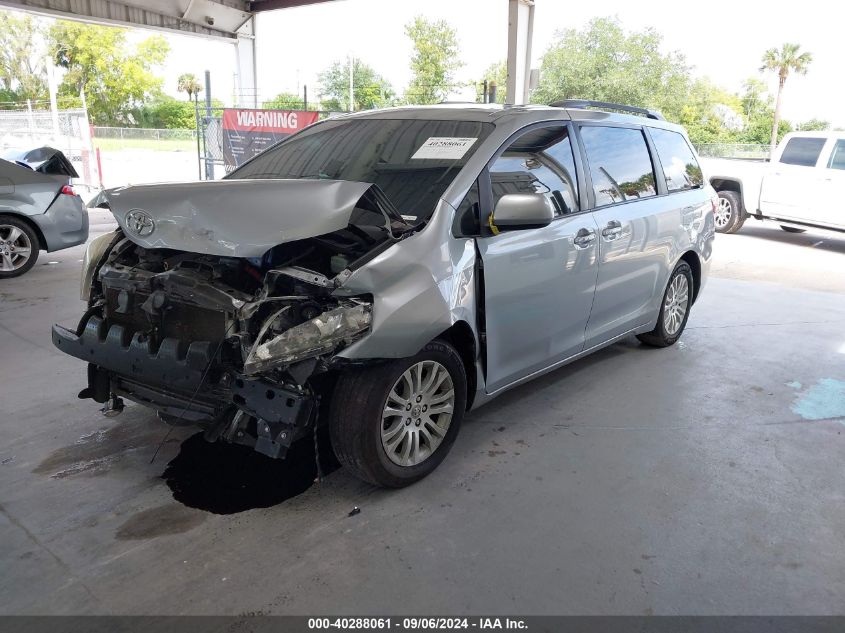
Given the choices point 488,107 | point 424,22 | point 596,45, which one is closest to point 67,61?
point 424,22

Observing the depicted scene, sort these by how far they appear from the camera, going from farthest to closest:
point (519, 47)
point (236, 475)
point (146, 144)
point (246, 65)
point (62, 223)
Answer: point (146, 144) → point (246, 65) → point (519, 47) → point (62, 223) → point (236, 475)

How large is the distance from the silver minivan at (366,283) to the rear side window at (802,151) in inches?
351

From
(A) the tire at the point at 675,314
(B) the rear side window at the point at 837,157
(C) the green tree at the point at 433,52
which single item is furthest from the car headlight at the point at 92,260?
(C) the green tree at the point at 433,52

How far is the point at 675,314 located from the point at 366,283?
11.6 ft

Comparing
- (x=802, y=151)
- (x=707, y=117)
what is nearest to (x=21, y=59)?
(x=707, y=117)

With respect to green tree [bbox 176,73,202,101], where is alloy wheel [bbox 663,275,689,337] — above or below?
below

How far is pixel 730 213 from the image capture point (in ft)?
40.4

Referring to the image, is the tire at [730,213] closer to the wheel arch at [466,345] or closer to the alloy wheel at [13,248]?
the wheel arch at [466,345]

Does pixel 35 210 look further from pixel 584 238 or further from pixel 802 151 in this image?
pixel 802 151

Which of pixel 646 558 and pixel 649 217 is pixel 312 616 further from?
pixel 649 217

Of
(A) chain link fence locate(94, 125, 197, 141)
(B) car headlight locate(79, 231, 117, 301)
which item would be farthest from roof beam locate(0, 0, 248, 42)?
(B) car headlight locate(79, 231, 117, 301)

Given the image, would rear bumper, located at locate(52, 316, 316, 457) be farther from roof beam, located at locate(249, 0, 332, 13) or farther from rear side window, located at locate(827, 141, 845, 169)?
roof beam, located at locate(249, 0, 332, 13)

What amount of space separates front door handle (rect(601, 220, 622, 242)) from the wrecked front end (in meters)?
1.61

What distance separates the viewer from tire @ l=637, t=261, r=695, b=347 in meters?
5.11
